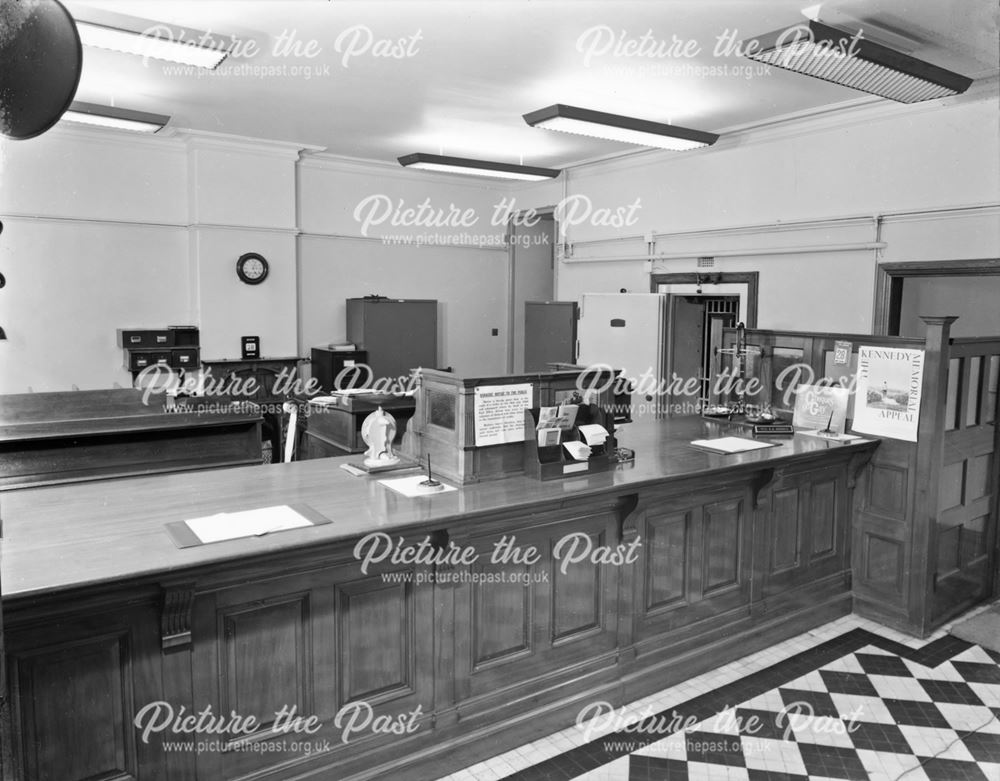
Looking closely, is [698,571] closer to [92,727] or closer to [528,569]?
[528,569]

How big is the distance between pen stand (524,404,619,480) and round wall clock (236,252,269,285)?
5.34 m

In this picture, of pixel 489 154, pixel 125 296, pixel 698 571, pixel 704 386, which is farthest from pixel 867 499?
pixel 125 296

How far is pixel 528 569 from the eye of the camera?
126 inches

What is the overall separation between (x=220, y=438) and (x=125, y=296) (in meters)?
3.42

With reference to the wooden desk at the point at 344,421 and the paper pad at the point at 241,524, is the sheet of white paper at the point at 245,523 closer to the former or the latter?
the paper pad at the point at 241,524

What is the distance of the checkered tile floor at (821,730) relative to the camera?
306 centimetres

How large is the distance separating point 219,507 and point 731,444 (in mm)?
2690

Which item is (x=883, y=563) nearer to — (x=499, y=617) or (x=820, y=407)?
(x=820, y=407)

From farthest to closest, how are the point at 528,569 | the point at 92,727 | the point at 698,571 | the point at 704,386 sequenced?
the point at 704,386, the point at 698,571, the point at 528,569, the point at 92,727

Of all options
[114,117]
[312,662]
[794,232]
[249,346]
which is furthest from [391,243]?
[312,662]

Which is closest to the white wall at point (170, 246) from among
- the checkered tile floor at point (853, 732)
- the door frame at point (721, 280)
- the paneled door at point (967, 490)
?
the door frame at point (721, 280)

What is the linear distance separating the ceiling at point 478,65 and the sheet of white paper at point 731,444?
2.39m

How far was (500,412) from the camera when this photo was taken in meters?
3.33

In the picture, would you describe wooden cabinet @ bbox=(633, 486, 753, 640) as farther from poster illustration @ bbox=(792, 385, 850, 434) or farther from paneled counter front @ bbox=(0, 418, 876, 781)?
poster illustration @ bbox=(792, 385, 850, 434)
